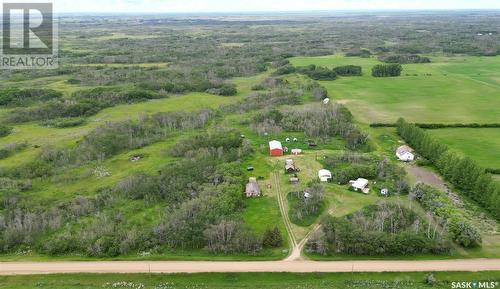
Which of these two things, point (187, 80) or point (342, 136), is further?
point (187, 80)

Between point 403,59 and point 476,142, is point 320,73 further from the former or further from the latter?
point 476,142

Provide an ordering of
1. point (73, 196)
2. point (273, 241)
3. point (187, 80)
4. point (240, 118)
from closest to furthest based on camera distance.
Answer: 1. point (273, 241)
2. point (73, 196)
3. point (240, 118)
4. point (187, 80)

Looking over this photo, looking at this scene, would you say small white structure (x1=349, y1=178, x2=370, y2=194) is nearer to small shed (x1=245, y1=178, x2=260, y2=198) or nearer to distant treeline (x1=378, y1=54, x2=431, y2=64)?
small shed (x1=245, y1=178, x2=260, y2=198)

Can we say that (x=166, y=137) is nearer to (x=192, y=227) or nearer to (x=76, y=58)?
(x=192, y=227)

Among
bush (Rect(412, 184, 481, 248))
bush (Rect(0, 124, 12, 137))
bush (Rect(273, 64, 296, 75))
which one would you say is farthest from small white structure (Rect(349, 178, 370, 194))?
bush (Rect(273, 64, 296, 75))

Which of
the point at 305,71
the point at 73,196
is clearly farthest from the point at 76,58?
the point at 73,196
